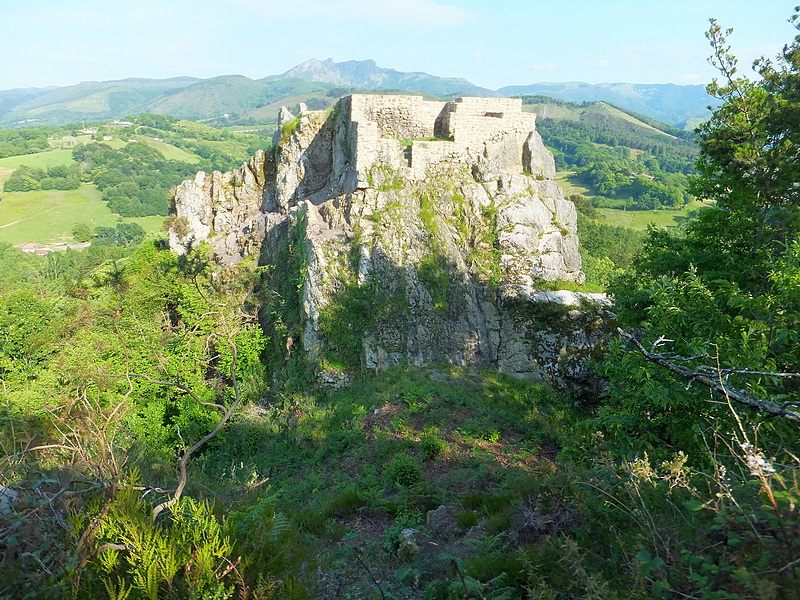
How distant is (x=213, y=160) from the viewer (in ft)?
414

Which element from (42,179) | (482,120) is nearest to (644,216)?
(482,120)

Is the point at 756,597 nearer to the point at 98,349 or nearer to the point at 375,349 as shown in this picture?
the point at 375,349

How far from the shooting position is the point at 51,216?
8762 cm

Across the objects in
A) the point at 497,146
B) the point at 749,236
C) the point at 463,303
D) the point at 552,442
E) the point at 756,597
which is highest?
the point at 497,146

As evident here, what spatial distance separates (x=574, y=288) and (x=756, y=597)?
12.9m

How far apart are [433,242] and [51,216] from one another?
102 metres

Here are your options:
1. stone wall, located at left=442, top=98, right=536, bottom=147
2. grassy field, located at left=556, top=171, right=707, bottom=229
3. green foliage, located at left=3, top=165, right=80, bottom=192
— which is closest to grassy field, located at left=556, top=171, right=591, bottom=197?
grassy field, located at left=556, top=171, right=707, bottom=229

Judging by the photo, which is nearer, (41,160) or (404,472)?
(404,472)

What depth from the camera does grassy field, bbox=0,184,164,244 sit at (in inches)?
3081

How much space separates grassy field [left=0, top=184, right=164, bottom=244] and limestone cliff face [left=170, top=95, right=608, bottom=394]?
7391 cm

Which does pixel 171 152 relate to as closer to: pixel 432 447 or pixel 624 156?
pixel 624 156

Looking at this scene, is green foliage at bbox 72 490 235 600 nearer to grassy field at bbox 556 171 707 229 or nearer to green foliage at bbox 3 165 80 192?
grassy field at bbox 556 171 707 229

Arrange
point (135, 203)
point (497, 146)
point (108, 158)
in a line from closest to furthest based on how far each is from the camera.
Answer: point (497, 146), point (135, 203), point (108, 158)

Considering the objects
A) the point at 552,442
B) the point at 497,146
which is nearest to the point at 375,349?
the point at 552,442
